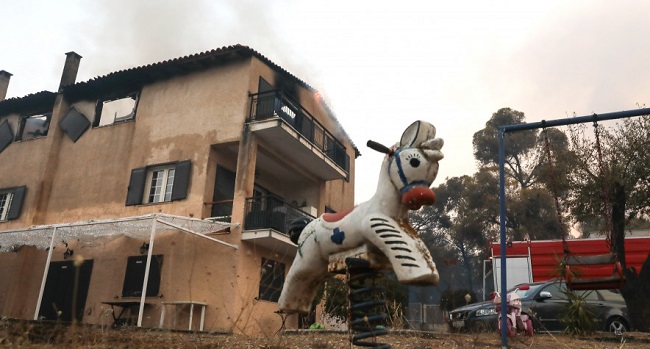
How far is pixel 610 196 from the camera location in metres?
12.8

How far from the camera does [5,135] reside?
781 inches

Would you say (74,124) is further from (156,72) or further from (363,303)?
(363,303)

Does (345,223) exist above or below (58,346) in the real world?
above

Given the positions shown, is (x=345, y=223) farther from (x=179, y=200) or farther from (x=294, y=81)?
(x=294, y=81)

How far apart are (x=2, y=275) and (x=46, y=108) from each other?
6493 millimetres

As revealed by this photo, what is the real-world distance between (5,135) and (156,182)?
8.49 meters

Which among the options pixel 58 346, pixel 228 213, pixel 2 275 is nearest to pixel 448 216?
pixel 228 213

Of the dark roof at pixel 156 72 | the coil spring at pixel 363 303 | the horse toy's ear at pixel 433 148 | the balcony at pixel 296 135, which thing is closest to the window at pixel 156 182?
the balcony at pixel 296 135

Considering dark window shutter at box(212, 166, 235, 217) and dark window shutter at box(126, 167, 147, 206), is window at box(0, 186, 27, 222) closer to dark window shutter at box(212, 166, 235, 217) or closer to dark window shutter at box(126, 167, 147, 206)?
dark window shutter at box(126, 167, 147, 206)

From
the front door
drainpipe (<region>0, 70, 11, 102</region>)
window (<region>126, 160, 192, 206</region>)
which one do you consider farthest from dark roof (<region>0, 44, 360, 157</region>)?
the front door

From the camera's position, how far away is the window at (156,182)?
49.8 feet

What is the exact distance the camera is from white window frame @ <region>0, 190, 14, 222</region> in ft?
59.2

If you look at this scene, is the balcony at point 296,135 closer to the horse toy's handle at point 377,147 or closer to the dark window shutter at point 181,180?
the dark window shutter at point 181,180

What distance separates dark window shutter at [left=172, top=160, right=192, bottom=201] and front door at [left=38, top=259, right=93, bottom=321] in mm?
3668
